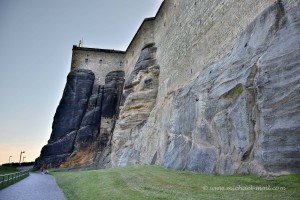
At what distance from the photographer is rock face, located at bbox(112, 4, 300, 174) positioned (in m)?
6.18

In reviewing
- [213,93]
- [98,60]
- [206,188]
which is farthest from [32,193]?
[98,60]

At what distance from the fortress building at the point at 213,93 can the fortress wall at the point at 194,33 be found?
52 mm

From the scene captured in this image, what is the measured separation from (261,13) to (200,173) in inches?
210

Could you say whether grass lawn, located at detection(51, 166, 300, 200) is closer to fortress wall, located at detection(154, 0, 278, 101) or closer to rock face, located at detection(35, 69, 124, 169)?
fortress wall, located at detection(154, 0, 278, 101)

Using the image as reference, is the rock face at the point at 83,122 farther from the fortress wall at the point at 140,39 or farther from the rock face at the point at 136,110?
the rock face at the point at 136,110

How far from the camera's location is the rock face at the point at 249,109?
6184mm

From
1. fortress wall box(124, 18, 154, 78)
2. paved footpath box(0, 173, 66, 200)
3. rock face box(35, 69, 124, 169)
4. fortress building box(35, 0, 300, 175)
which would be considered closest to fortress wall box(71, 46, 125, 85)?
rock face box(35, 69, 124, 169)

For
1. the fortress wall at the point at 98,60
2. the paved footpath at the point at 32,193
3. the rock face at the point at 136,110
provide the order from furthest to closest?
the fortress wall at the point at 98,60, the rock face at the point at 136,110, the paved footpath at the point at 32,193

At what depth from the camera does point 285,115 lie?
6184mm

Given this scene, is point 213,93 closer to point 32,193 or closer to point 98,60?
point 32,193

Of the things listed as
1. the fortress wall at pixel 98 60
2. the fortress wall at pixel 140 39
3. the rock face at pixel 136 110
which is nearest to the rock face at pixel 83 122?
the fortress wall at pixel 98 60

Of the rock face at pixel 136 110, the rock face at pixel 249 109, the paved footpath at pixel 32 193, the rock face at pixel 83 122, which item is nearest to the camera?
the rock face at pixel 249 109

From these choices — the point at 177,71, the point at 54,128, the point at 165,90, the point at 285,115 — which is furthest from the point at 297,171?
the point at 54,128

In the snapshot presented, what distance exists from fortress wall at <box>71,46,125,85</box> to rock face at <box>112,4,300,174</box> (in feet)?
69.5
